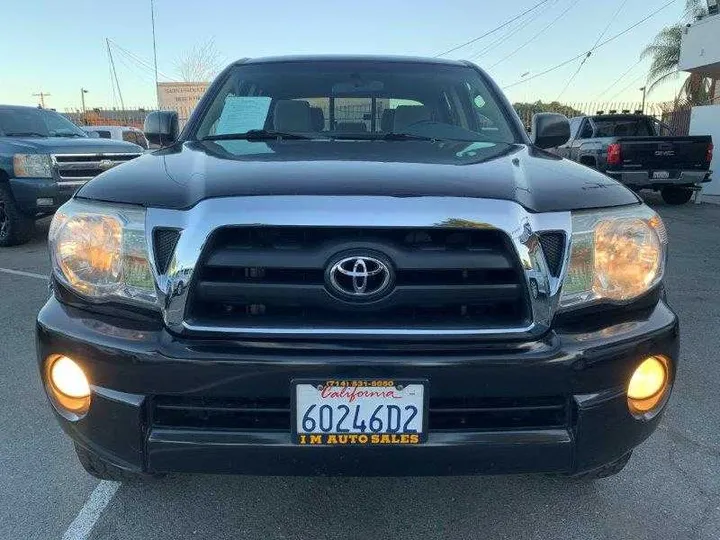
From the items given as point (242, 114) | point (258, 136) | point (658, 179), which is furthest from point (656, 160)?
point (258, 136)

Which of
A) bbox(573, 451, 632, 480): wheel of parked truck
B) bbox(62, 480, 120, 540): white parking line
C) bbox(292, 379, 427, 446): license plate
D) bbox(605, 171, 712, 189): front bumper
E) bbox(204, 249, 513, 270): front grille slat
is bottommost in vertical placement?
bbox(62, 480, 120, 540): white parking line

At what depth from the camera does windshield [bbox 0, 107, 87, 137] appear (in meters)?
8.39

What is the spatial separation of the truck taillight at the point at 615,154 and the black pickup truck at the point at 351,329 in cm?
988

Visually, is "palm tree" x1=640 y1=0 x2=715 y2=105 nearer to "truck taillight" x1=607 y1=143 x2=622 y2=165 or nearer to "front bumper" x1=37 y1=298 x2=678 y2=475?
"truck taillight" x1=607 y1=143 x2=622 y2=165

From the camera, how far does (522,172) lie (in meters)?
2.11

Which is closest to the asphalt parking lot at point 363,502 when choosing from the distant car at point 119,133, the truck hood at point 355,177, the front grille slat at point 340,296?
the front grille slat at point 340,296

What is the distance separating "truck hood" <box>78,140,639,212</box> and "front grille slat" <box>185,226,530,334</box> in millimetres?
127

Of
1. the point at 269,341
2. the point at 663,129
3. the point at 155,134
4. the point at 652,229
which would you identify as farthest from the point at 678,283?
the point at 663,129

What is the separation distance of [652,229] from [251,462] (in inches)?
54.2

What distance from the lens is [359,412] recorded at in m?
1.74

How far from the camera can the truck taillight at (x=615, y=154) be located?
10.9 m

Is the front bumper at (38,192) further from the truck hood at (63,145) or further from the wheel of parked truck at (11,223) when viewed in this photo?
the truck hood at (63,145)

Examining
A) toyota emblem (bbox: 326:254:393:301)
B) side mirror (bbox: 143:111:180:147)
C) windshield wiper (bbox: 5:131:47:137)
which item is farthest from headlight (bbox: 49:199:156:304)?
windshield wiper (bbox: 5:131:47:137)

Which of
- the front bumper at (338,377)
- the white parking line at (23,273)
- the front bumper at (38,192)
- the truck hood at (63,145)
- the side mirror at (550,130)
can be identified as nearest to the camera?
the front bumper at (338,377)
